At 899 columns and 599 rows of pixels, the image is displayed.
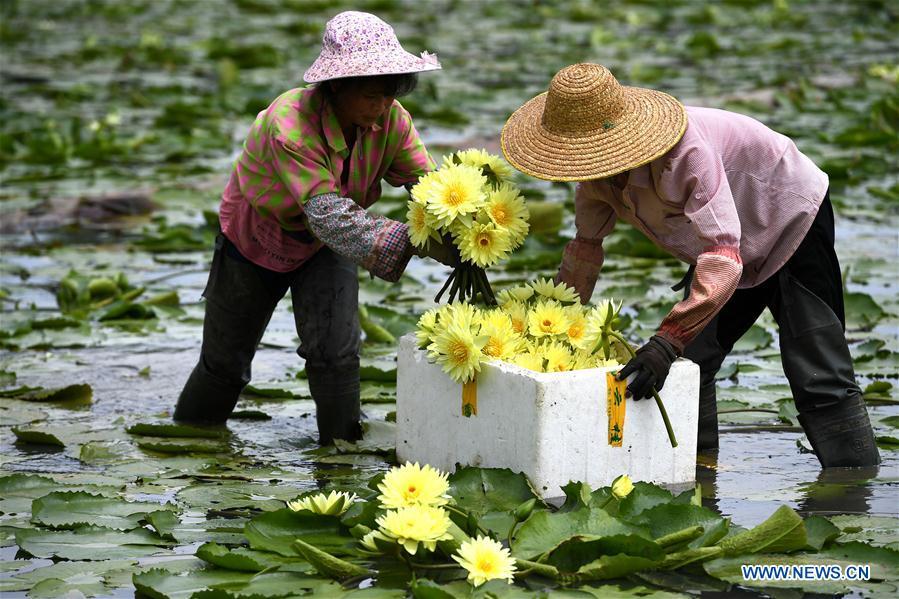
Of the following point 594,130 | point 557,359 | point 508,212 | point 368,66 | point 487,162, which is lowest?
point 557,359

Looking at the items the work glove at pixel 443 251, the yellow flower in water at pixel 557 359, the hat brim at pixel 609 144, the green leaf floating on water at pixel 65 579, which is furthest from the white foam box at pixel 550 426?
the green leaf floating on water at pixel 65 579

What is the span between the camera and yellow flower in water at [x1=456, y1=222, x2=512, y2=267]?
11.2 feet

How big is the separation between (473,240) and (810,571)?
1.13 meters

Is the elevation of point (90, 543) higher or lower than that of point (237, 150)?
lower

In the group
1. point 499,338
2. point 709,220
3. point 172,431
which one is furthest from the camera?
point 172,431

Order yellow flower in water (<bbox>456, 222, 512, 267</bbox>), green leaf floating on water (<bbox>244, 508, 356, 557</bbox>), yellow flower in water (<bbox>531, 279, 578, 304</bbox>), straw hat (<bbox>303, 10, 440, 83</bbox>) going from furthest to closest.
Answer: yellow flower in water (<bbox>531, 279, 578, 304</bbox>)
straw hat (<bbox>303, 10, 440, 83</bbox>)
yellow flower in water (<bbox>456, 222, 512, 267</bbox>)
green leaf floating on water (<bbox>244, 508, 356, 557</bbox>)

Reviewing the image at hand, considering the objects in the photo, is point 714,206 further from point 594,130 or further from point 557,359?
point 557,359

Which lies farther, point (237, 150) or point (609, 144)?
point (237, 150)

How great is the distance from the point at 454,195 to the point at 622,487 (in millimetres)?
822

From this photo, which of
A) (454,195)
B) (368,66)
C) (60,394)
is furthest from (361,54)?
(60,394)

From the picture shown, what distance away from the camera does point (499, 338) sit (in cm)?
337

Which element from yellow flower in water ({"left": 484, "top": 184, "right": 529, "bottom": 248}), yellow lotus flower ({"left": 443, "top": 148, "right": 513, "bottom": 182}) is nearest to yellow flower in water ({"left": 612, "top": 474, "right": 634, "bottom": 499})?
yellow flower in water ({"left": 484, "top": 184, "right": 529, "bottom": 248})

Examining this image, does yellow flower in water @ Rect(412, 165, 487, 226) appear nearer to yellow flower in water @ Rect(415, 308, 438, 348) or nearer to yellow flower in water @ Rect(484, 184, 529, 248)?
yellow flower in water @ Rect(484, 184, 529, 248)

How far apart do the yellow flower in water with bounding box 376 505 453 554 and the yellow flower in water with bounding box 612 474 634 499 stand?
441 millimetres
